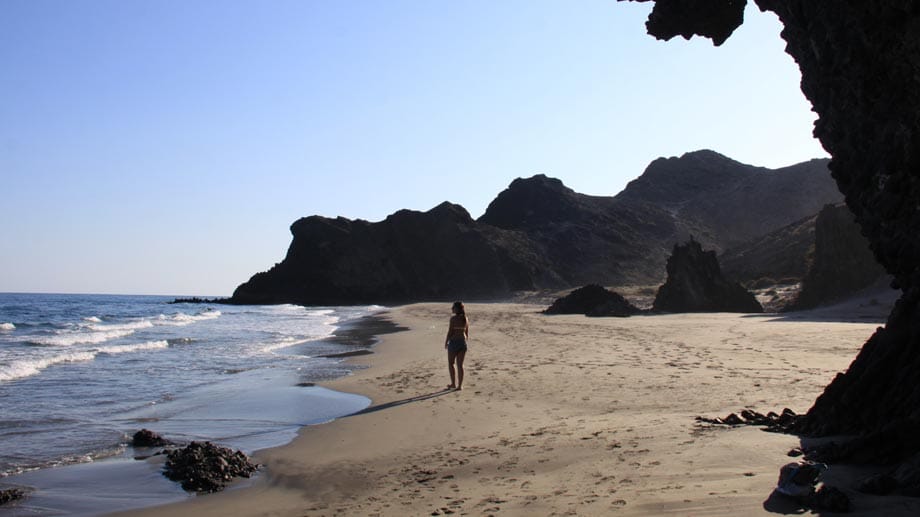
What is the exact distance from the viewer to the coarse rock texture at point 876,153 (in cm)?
541

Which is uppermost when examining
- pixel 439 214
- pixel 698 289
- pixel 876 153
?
pixel 439 214

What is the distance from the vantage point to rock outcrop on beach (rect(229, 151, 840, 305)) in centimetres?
8669

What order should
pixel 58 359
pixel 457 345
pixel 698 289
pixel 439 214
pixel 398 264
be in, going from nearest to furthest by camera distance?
pixel 457 345
pixel 58 359
pixel 698 289
pixel 398 264
pixel 439 214

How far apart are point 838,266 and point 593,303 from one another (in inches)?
497

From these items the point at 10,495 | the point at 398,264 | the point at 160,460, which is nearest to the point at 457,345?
the point at 160,460

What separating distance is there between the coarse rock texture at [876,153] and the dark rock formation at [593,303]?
28.9m

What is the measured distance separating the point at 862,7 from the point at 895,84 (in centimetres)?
70

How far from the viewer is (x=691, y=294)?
1441 inches

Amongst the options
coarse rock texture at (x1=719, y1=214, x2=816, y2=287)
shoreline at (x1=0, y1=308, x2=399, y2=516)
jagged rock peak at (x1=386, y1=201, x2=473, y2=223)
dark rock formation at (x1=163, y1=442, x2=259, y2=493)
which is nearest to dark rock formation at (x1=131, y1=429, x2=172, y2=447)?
shoreline at (x1=0, y1=308, x2=399, y2=516)

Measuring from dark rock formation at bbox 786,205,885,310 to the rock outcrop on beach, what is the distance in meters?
50.9

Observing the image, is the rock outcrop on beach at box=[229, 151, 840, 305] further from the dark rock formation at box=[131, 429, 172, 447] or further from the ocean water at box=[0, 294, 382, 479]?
the dark rock formation at box=[131, 429, 172, 447]

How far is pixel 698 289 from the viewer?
3681cm

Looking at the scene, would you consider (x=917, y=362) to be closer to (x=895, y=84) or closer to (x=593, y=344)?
(x=895, y=84)

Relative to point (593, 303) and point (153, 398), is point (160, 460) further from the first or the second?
point (593, 303)
